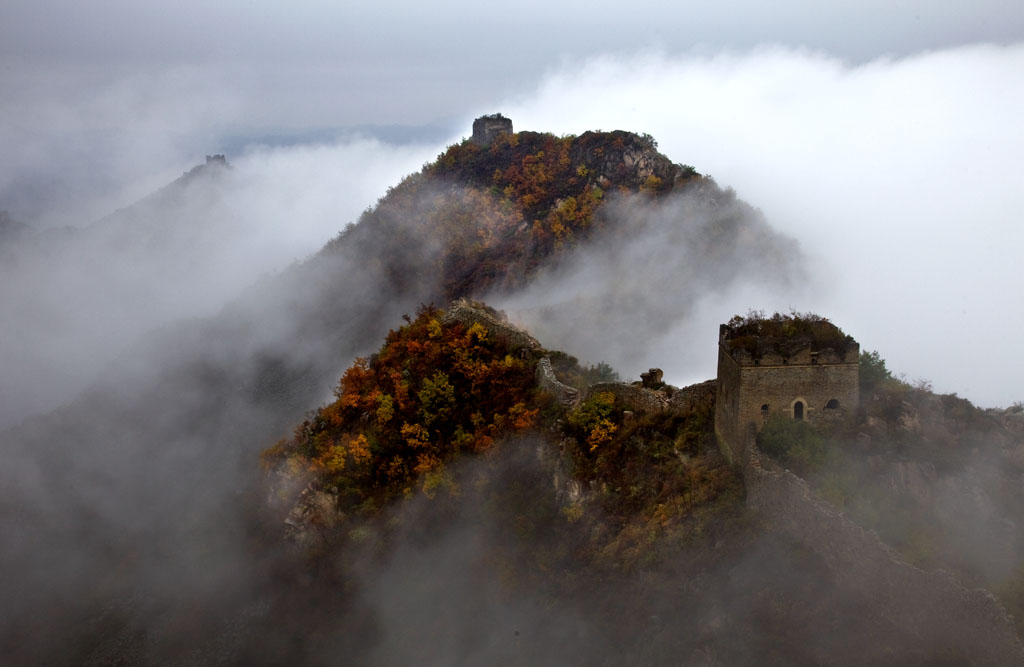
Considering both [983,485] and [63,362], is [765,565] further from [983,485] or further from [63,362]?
[63,362]

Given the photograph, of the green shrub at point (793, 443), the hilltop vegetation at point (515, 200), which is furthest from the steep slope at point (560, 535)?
the hilltop vegetation at point (515, 200)

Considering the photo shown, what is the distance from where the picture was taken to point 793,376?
16.9 m

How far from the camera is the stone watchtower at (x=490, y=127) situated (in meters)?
63.2

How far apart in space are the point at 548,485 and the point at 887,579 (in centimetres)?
1016

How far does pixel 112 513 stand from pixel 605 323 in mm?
26828

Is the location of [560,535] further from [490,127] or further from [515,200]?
[490,127]

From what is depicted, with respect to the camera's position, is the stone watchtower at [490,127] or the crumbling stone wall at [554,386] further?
the stone watchtower at [490,127]

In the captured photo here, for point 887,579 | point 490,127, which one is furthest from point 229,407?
point 887,579

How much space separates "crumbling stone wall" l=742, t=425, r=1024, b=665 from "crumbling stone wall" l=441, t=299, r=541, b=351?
1110 cm

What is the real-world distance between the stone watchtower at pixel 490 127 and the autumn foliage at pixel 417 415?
1517 inches

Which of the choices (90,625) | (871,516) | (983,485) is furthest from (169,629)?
(983,485)

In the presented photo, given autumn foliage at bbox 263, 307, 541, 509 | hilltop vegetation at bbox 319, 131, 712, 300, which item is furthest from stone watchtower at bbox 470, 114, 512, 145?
autumn foliage at bbox 263, 307, 541, 509

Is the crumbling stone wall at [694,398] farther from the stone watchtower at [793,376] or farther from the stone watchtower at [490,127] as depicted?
the stone watchtower at [490,127]

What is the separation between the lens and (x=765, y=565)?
15203mm
